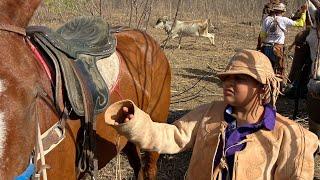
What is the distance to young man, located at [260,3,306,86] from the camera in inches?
294

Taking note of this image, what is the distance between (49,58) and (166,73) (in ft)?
5.91

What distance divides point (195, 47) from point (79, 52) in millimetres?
13115

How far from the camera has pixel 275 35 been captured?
7676 millimetres

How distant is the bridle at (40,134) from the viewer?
165 centimetres

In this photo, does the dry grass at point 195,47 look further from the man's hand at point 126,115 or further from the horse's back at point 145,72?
the man's hand at point 126,115

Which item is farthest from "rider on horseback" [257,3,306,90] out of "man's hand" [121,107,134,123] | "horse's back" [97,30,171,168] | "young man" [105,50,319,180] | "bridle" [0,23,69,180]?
"man's hand" [121,107,134,123]

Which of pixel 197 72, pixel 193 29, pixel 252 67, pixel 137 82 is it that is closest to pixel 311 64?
pixel 137 82

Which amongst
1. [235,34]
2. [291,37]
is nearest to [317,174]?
[291,37]

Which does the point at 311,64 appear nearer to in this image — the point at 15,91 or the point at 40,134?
the point at 40,134

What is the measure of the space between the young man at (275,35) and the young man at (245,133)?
5.37m

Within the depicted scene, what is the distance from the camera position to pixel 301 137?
6.74 ft

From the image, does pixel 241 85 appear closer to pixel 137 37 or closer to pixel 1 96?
pixel 1 96

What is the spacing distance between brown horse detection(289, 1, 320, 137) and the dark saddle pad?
1454 millimetres

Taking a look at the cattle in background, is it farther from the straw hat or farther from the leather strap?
the leather strap
